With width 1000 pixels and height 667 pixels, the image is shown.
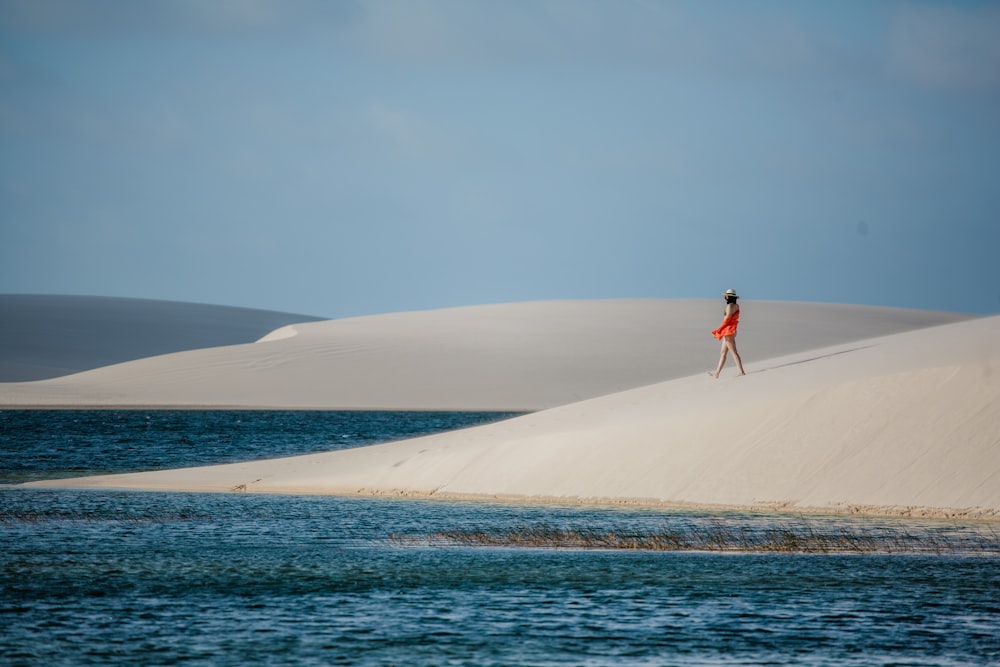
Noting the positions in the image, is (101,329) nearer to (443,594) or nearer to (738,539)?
(738,539)

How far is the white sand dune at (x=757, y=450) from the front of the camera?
21.4 meters

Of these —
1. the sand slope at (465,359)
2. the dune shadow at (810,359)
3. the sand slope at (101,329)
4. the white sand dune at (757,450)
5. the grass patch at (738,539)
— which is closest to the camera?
the grass patch at (738,539)

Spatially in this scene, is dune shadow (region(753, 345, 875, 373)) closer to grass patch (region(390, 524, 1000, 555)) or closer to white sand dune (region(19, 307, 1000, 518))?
white sand dune (region(19, 307, 1000, 518))

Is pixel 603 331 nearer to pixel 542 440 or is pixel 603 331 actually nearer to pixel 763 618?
pixel 542 440

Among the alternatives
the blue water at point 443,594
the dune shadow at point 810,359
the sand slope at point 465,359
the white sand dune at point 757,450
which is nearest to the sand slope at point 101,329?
the sand slope at point 465,359

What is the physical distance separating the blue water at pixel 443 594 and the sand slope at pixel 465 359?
4997 centimetres

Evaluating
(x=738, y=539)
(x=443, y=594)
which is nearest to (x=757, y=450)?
(x=738, y=539)

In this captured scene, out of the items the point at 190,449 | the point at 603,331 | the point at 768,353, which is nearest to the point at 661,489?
the point at 190,449

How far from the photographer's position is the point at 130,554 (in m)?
17.3

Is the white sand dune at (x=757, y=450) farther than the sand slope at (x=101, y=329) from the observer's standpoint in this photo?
No

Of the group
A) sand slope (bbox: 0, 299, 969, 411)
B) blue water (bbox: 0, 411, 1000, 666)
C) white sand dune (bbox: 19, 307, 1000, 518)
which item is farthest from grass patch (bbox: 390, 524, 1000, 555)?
sand slope (bbox: 0, 299, 969, 411)

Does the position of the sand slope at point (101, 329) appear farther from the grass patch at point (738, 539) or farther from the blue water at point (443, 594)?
the grass patch at point (738, 539)

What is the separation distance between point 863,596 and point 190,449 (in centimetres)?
2929

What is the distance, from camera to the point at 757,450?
23.4 m
